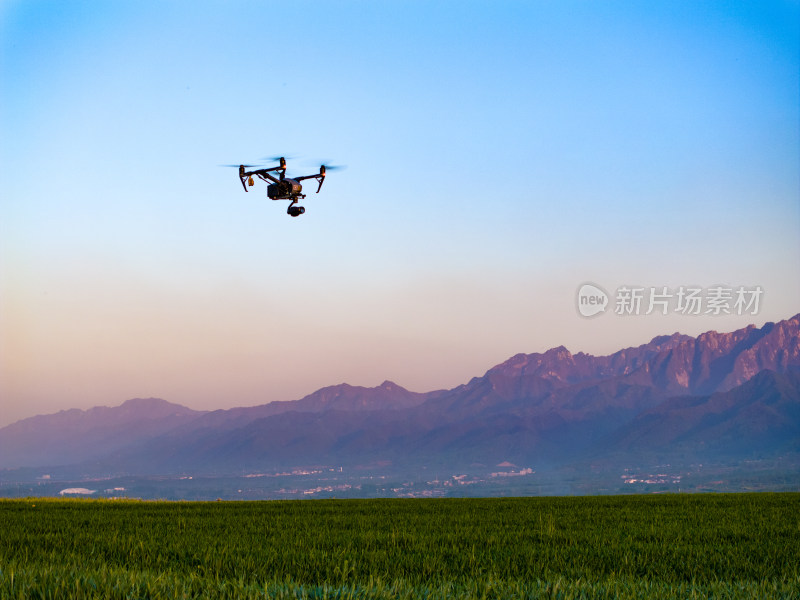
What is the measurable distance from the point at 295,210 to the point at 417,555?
2922cm

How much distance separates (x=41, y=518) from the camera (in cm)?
3197

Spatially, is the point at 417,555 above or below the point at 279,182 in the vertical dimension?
below

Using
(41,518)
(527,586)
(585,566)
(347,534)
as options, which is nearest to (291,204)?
(41,518)

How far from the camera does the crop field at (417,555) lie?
10.4 m

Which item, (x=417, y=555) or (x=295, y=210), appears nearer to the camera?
(x=417, y=555)

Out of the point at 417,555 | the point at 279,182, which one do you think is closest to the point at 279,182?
the point at 279,182

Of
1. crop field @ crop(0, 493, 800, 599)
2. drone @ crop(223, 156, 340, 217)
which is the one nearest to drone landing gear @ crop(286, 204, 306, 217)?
drone @ crop(223, 156, 340, 217)

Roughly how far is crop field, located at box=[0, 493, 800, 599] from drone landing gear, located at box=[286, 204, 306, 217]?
59.6 feet

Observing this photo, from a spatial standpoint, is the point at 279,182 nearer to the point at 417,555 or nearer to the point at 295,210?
the point at 295,210

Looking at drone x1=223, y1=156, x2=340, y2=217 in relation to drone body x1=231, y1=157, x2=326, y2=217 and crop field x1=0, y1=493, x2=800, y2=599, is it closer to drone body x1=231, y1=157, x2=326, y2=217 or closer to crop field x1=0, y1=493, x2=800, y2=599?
drone body x1=231, y1=157, x2=326, y2=217

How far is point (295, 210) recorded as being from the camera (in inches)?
1750

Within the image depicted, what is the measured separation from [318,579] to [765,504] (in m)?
29.2

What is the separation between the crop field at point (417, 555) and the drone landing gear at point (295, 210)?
18.2 metres

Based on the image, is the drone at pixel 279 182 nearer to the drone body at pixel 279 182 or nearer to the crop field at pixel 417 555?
the drone body at pixel 279 182
